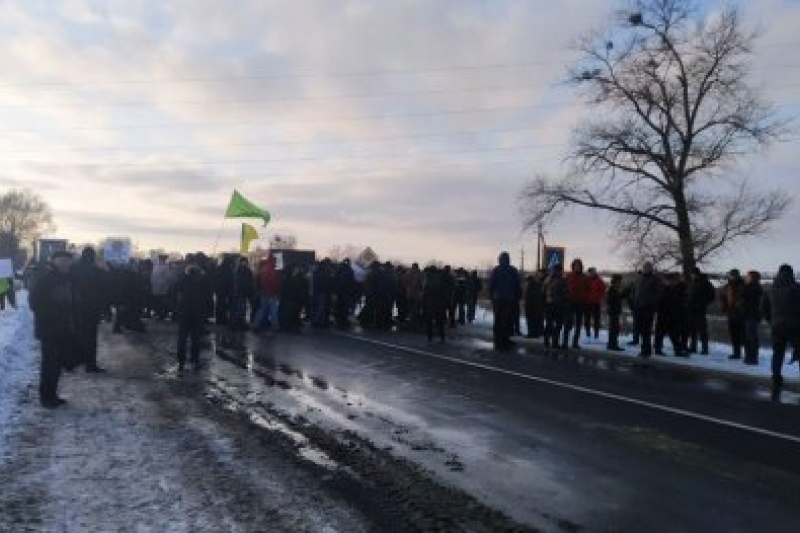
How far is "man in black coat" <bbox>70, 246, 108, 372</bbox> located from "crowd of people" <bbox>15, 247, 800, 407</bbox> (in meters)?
0.02

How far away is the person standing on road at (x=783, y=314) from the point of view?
14.0 m

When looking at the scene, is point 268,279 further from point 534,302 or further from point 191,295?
point 191,295

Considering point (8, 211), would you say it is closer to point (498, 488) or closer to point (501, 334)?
point (501, 334)

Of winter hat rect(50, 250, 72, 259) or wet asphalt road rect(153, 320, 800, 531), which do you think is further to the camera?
winter hat rect(50, 250, 72, 259)

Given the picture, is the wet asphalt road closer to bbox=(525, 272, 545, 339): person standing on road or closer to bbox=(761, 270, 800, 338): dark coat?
bbox=(761, 270, 800, 338): dark coat

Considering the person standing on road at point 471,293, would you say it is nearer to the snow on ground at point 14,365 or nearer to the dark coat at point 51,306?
the snow on ground at point 14,365

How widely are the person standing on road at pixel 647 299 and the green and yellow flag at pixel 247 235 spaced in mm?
16266

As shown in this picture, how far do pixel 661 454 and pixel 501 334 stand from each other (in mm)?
11156

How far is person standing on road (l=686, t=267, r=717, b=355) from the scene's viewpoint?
781 inches

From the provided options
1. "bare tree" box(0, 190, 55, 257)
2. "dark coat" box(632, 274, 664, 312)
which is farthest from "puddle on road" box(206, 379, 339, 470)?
"bare tree" box(0, 190, 55, 257)

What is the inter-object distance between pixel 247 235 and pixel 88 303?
17876 mm

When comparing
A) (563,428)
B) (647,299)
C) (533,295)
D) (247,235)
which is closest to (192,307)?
(563,428)

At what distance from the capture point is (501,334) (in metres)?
19.8

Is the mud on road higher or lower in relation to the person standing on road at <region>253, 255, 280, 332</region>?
lower
